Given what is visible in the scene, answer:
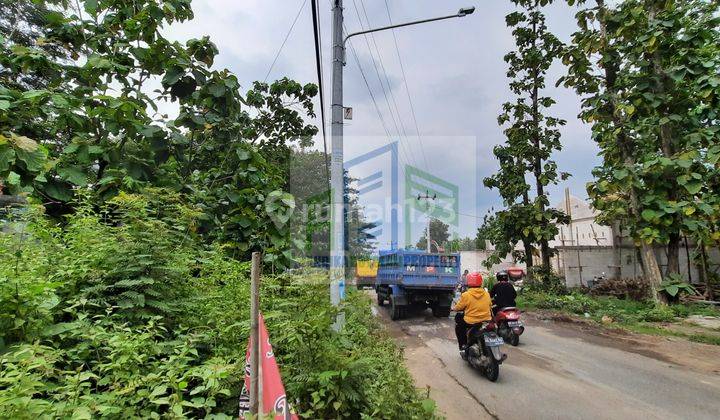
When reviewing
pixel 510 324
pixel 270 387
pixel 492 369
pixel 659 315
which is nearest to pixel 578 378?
pixel 492 369

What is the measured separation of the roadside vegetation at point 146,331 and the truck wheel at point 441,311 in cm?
848

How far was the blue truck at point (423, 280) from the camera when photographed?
1148 cm

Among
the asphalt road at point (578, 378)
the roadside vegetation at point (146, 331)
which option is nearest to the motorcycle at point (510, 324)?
the asphalt road at point (578, 378)

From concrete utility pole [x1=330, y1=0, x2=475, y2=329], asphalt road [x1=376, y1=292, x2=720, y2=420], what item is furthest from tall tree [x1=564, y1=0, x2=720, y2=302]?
concrete utility pole [x1=330, y1=0, x2=475, y2=329]

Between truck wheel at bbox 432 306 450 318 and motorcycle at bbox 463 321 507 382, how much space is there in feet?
18.4

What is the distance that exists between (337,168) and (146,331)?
138 inches

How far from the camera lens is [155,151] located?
175 inches

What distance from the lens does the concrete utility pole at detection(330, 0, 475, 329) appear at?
547 centimetres

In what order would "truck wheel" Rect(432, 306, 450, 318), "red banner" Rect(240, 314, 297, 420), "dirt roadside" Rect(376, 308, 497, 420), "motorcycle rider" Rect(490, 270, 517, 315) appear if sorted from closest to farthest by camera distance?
"red banner" Rect(240, 314, 297, 420) < "dirt roadside" Rect(376, 308, 497, 420) < "motorcycle rider" Rect(490, 270, 517, 315) < "truck wheel" Rect(432, 306, 450, 318)

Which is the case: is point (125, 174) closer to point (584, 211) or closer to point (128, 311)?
point (128, 311)

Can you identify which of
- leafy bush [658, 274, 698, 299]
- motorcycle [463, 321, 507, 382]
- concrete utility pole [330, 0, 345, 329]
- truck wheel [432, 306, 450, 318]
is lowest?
truck wheel [432, 306, 450, 318]

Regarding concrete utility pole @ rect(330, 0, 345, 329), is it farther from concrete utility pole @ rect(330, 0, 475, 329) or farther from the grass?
the grass

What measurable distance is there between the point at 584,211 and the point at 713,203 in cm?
2984

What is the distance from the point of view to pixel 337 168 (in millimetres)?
5793
